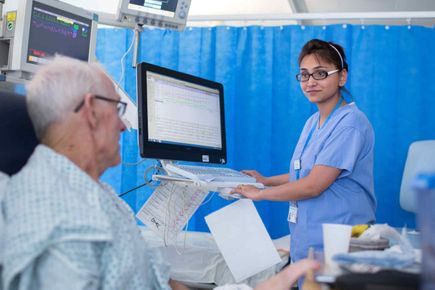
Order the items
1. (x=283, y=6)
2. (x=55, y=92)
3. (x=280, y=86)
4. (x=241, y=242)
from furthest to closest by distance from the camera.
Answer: (x=283, y=6), (x=280, y=86), (x=241, y=242), (x=55, y=92)

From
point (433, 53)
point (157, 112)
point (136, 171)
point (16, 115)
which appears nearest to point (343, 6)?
point (433, 53)

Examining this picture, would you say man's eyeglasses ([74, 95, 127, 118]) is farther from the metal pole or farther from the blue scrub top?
the metal pole

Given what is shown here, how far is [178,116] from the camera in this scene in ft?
7.23

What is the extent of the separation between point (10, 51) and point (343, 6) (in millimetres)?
4524

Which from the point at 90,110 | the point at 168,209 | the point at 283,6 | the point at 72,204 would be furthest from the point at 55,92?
the point at 283,6

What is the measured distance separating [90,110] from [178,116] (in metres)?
1.08

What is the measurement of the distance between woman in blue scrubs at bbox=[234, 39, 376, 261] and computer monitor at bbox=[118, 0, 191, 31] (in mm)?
766

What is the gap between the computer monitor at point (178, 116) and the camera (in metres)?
2.07

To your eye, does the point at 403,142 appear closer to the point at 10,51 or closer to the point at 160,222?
the point at 160,222

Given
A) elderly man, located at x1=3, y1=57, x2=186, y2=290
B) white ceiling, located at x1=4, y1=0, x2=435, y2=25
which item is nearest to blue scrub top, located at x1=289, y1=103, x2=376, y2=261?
elderly man, located at x1=3, y1=57, x2=186, y2=290

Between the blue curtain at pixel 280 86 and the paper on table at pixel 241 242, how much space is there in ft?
2.92

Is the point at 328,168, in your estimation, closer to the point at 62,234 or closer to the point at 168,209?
the point at 168,209

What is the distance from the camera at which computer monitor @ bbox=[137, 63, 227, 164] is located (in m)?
2.07

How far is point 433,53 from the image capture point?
2.67m
